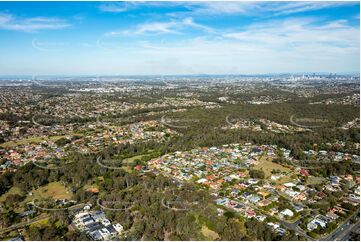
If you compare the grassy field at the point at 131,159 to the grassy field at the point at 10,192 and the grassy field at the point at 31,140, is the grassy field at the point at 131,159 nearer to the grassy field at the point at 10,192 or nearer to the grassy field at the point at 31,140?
the grassy field at the point at 10,192

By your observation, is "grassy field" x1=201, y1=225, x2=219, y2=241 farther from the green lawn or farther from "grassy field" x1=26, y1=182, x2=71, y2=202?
"grassy field" x1=26, y1=182, x2=71, y2=202

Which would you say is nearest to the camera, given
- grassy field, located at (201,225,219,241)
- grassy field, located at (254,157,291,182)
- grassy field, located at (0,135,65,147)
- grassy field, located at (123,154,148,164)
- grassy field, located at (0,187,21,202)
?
grassy field, located at (201,225,219,241)

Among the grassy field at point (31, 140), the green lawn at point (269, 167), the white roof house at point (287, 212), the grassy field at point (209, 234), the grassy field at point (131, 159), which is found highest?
the grassy field at point (31, 140)

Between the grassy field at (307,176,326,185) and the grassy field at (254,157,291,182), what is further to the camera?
the grassy field at (254,157,291,182)

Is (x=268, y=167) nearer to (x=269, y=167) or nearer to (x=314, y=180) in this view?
(x=269, y=167)

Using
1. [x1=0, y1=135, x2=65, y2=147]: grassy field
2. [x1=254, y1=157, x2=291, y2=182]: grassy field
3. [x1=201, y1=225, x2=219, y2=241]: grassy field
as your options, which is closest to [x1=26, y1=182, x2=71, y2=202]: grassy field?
[x1=201, y1=225, x2=219, y2=241]: grassy field

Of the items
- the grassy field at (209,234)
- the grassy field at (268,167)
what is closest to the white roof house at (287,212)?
the grassy field at (209,234)

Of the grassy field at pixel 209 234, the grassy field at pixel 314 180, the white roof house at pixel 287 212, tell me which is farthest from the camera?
the grassy field at pixel 314 180

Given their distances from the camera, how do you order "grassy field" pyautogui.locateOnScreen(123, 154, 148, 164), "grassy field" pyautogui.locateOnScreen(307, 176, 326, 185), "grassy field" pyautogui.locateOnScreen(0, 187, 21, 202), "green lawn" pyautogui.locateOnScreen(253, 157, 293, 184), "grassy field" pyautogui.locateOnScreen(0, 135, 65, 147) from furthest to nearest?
"grassy field" pyautogui.locateOnScreen(0, 135, 65, 147)
"grassy field" pyautogui.locateOnScreen(123, 154, 148, 164)
"green lawn" pyautogui.locateOnScreen(253, 157, 293, 184)
"grassy field" pyautogui.locateOnScreen(307, 176, 326, 185)
"grassy field" pyautogui.locateOnScreen(0, 187, 21, 202)

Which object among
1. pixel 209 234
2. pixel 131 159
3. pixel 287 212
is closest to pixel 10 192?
pixel 131 159

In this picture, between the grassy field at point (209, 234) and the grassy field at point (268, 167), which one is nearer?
the grassy field at point (209, 234)
